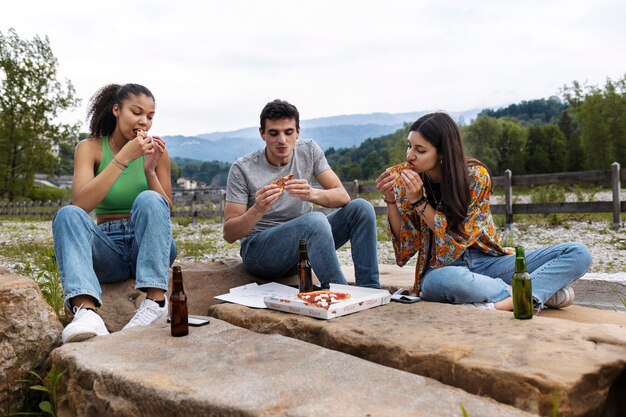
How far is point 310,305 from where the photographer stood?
2711 millimetres

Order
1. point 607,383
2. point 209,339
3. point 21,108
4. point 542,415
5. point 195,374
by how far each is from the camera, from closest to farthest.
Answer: point 542,415 < point 607,383 < point 195,374 < point 209,339 < point 21,108

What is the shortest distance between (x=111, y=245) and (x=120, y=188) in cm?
39

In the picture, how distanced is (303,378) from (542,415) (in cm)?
79

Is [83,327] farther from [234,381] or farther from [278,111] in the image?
[278,111]

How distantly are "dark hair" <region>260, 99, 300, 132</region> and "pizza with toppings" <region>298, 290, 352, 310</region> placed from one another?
1256 mm

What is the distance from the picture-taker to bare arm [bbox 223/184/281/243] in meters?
3.29

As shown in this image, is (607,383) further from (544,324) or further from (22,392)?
(22,392)

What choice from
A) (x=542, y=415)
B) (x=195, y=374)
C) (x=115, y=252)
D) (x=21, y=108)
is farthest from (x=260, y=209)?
(x=21, y=108)

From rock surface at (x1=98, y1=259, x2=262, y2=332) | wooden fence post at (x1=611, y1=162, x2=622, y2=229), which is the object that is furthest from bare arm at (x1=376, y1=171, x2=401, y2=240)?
wooden fence post at (x1=611, y1=162, x2=622, y2=229)

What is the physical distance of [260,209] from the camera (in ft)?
11.1

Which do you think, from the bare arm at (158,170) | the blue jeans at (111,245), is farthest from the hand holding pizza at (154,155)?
the blue jeans at (111,245)

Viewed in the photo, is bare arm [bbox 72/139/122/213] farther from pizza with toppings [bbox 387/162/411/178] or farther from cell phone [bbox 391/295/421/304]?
cell phone [bbox 391/295/421/304]

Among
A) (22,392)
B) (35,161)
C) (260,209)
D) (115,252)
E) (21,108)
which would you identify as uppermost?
(21,108)

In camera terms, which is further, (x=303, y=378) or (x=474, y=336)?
(x=474, y=336)
